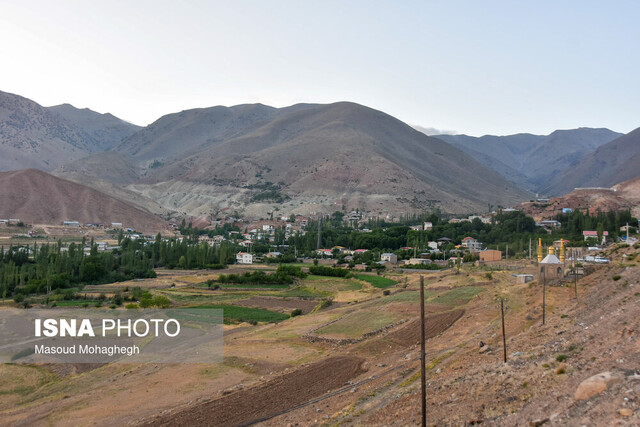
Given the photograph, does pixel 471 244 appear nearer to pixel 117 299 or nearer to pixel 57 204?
pixel 117 299

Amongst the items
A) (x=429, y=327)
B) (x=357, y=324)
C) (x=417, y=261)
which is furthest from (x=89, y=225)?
(x=429, y=327)

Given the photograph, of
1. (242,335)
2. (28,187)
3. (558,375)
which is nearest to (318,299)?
(242,335)

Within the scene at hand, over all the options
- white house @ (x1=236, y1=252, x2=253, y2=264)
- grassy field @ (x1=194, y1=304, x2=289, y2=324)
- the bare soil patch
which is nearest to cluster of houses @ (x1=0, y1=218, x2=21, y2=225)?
white house @ (x1=236, y1=252, x2=253, y2=264)

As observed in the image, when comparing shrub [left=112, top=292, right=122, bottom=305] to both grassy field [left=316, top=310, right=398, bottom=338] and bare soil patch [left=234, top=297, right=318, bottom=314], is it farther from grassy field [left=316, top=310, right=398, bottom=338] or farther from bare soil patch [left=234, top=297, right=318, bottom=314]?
grassy field [left=316, top=310, right=398, bottom=338]

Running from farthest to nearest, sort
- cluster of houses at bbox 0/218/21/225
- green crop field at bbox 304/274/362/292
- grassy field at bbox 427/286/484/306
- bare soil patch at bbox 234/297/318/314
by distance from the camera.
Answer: cluster of houses at bbox 0/218/21/225, green crop field at bbox 304/274/362/292, bare soil patch at bbox 234/297/318/314, grassy field at bbox 427/286/484/306

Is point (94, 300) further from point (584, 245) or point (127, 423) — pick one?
point (584, 245)

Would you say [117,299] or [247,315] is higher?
[117,299]
